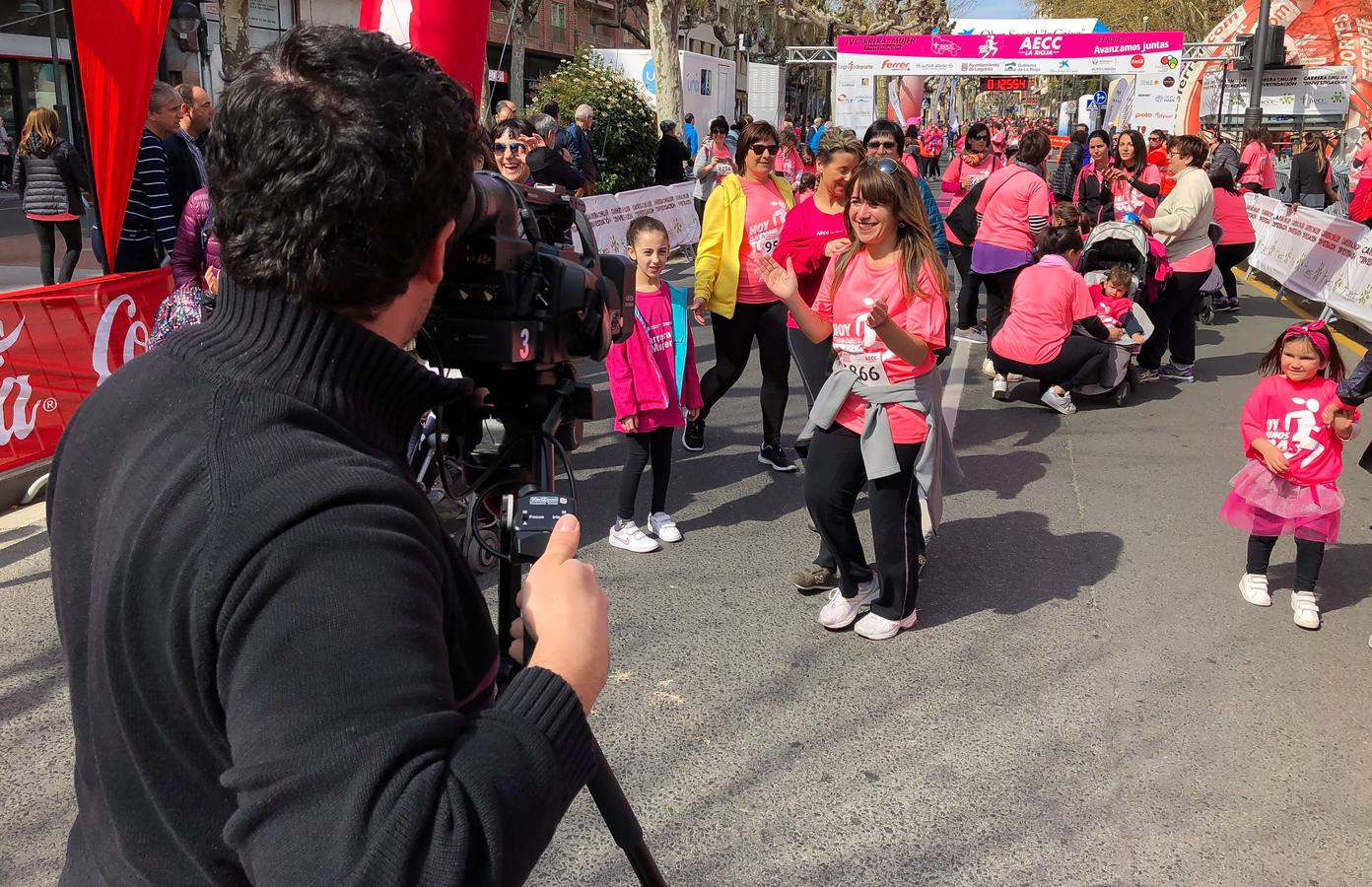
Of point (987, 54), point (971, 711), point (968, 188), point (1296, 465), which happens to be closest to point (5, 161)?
point (987, 54)

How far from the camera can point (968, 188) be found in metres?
11.5

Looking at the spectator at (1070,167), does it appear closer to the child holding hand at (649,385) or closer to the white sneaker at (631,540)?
the child holding hand at (649,385)

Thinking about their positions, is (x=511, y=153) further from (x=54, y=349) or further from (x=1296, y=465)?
(x=1296, y=465)

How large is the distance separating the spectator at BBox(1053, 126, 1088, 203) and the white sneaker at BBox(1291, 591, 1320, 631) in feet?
34.3

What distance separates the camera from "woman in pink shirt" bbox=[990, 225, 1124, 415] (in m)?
7.59

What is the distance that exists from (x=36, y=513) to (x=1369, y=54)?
31647 millimetres

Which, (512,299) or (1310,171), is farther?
(1310,171)

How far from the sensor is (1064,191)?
1412 cm

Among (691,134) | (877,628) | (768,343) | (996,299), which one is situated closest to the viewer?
(877,628)

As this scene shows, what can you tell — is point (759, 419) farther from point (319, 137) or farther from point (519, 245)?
point (319, 137)

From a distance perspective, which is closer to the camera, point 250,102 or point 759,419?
point 250,102

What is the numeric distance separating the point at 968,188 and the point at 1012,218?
10.7 ft

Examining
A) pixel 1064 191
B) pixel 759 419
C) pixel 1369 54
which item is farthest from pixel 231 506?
pixel 1369 54

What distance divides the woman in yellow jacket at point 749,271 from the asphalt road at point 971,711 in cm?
62
